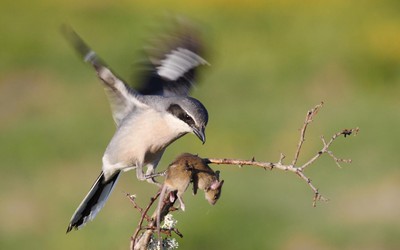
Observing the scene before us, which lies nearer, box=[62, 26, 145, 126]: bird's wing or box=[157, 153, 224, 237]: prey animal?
box=[157, 153, 224, 237]: prey animal

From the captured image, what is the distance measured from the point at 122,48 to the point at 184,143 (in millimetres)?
3515

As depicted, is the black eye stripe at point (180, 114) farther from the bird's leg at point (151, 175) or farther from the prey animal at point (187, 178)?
the prey animal at point (187, 178)

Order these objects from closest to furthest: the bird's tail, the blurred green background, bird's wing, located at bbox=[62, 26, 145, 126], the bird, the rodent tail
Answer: the rodent tail, bird's wing, located at bbox=[62, 26, 145, 126], the bird, the bird's tail, the blurred green background

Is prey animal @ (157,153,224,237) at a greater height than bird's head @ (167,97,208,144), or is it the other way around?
bird's head @ (167,97,208,144)

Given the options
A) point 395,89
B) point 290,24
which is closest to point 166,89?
point 395,89

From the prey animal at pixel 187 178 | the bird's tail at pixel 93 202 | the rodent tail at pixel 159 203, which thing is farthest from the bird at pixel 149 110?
the rodent tail at pixel 159 203

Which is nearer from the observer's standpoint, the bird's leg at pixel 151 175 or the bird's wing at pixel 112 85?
the bird's wing at pixel 112 85

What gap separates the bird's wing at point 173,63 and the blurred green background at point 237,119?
0.16 m

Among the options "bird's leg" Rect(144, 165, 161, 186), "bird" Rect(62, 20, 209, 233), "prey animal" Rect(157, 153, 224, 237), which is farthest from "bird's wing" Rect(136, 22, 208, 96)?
"prey animal" Rect(157, 153, 224, 237)

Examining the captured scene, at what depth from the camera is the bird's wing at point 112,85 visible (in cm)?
576

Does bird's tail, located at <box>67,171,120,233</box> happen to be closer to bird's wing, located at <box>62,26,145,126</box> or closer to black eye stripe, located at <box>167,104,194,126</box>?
bird's wing, located at <box>62,26,145,126</box>

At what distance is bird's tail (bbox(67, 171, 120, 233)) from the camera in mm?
6238

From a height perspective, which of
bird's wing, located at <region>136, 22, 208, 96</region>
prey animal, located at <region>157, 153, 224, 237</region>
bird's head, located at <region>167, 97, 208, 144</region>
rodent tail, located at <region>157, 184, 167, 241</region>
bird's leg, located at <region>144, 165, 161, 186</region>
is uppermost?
bird's wing, located at <region>136, 22, 208, 96</region>

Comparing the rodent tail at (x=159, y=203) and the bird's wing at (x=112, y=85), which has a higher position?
the bird's wing at (x=112, y=85)
